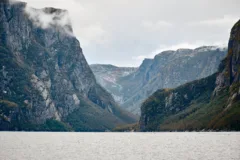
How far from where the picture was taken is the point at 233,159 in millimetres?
101750

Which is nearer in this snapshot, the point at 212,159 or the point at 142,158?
the point at 212,159

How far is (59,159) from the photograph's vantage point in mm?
109562

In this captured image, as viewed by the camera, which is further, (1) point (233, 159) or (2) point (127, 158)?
(2) point (127, 158)

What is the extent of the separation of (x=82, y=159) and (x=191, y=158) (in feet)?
98.6

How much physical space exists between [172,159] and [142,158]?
29.9ft

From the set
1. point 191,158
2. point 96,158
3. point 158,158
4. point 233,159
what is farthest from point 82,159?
point 233,159

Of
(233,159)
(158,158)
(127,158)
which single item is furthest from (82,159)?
(233,159)

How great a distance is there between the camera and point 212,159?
10388 cm

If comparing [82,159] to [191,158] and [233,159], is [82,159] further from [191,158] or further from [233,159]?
[233,159]

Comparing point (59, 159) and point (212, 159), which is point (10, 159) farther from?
point (212, 159)

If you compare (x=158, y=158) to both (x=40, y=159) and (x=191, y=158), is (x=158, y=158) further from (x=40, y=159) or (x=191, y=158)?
(x=40, y=159)

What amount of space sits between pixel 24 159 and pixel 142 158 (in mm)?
32781

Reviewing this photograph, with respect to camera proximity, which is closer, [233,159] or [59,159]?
[233,159]

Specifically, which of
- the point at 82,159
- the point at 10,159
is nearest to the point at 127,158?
the point at 82,159
